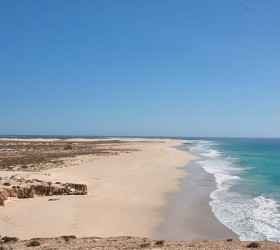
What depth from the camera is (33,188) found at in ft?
78.0

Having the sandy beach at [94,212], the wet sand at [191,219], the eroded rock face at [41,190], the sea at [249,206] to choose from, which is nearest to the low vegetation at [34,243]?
the sandy beach at [94,212]

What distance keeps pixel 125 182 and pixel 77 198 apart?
9438mm

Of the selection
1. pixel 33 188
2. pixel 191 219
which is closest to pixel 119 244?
pixel 191 219

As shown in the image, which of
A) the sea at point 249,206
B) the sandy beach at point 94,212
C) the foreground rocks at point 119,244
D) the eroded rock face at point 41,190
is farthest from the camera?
the eroded rock face at point 41,190

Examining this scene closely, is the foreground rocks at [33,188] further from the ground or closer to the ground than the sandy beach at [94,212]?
further from the ground

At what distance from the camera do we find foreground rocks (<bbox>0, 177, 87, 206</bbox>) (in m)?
22.8

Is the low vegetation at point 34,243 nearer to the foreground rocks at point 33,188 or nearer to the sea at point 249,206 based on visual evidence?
the foreground rocks at point 33,188

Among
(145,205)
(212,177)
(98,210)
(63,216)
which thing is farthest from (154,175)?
(63,216)

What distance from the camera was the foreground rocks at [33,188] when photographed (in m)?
22.8

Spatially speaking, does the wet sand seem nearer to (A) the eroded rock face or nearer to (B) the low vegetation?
(B) the low vegetation

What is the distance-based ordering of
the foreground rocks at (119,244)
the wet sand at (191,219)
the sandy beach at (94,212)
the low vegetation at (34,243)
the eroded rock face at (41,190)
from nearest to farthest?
1. the foreground rocks at (119,244)
2. the low vegetation at (34,243)
3. the sandy beach at (94,212)
4. the wet sand at (191,219)
5. the eroded rock face at (41,190)

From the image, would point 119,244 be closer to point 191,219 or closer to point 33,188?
point 191,219

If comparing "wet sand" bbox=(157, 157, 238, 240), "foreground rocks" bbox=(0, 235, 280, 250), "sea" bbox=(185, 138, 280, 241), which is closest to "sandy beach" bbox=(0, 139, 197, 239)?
"wet sand" bbox=(157, 157, 238, 240)

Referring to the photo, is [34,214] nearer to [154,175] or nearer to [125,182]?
[125,182]
